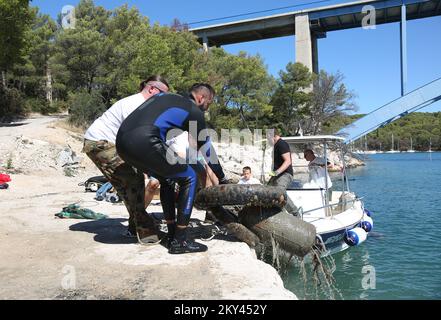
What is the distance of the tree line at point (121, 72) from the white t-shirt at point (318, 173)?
17.6 meters

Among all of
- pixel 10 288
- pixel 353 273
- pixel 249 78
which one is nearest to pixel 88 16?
pixel 249 78

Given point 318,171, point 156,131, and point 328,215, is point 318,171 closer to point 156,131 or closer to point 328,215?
point 328,215

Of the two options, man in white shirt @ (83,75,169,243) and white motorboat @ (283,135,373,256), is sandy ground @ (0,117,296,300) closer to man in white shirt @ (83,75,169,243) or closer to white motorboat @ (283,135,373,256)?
man in white shirt @ (83,75,169,243)

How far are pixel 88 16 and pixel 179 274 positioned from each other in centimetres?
3810

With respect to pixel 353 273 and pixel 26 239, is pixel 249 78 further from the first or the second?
pixel 26 239

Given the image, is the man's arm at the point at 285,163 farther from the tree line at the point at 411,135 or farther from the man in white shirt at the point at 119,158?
the tree line at the point at 411,135

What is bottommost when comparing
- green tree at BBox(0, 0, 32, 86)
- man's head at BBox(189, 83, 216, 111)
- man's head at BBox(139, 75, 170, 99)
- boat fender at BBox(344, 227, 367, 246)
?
boat fender at BBox(344, 227, 367, 246)

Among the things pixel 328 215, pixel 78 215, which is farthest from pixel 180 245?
pixel 328 215

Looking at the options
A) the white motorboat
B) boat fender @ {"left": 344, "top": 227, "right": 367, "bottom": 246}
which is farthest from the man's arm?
boat fender @ {"left": 344, "top": 227, "right": 367, "bottom": 246}

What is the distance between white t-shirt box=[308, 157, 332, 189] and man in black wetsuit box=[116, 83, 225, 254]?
541cm

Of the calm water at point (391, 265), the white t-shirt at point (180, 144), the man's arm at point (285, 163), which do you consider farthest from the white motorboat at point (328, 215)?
the white t-shirt at point (180, 144)

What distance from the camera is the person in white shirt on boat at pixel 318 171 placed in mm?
9242

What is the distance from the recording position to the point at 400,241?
10766 mm

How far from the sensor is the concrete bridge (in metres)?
37.0
